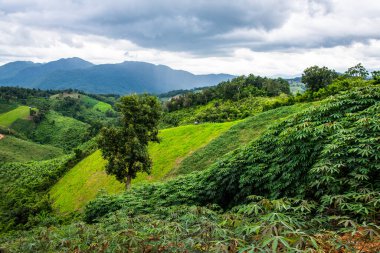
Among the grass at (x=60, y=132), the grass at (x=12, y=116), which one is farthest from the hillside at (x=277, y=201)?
the grass at (x=12, y=116)

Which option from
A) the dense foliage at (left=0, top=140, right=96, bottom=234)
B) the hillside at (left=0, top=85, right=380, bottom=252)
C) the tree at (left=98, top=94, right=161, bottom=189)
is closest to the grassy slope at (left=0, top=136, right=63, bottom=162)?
the dense foliage at (left=0, top=140, right=96, bottom=234)

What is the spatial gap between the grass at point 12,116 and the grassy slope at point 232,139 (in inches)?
6723

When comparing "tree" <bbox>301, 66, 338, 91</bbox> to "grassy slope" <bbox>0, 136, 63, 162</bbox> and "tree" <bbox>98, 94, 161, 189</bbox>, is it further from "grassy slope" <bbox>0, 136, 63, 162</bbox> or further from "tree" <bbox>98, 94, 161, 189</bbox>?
"grassy slope" <bbox>0, 136, 63, 162</bbox>

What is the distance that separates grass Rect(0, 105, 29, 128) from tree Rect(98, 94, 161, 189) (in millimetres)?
172236

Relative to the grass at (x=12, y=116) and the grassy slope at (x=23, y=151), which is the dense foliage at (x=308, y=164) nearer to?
the grassy slope at (x=23, y=151)

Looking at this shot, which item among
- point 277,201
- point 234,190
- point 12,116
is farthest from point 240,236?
point 12,116

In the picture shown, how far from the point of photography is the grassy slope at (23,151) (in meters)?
117

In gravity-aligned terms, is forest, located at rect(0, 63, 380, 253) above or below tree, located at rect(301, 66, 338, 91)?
below

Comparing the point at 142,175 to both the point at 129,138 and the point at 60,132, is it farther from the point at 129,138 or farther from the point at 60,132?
the point at 60,132

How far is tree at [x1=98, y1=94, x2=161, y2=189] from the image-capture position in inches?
1220

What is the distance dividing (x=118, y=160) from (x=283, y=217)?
1047 inches

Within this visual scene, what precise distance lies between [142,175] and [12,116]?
17625cm

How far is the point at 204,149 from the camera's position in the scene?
1673 inches

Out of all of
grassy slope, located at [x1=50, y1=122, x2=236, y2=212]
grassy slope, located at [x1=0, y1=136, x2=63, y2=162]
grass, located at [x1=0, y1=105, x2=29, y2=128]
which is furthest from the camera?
grass, located at [x1=0, y1=105, x2=29, y2=128]
